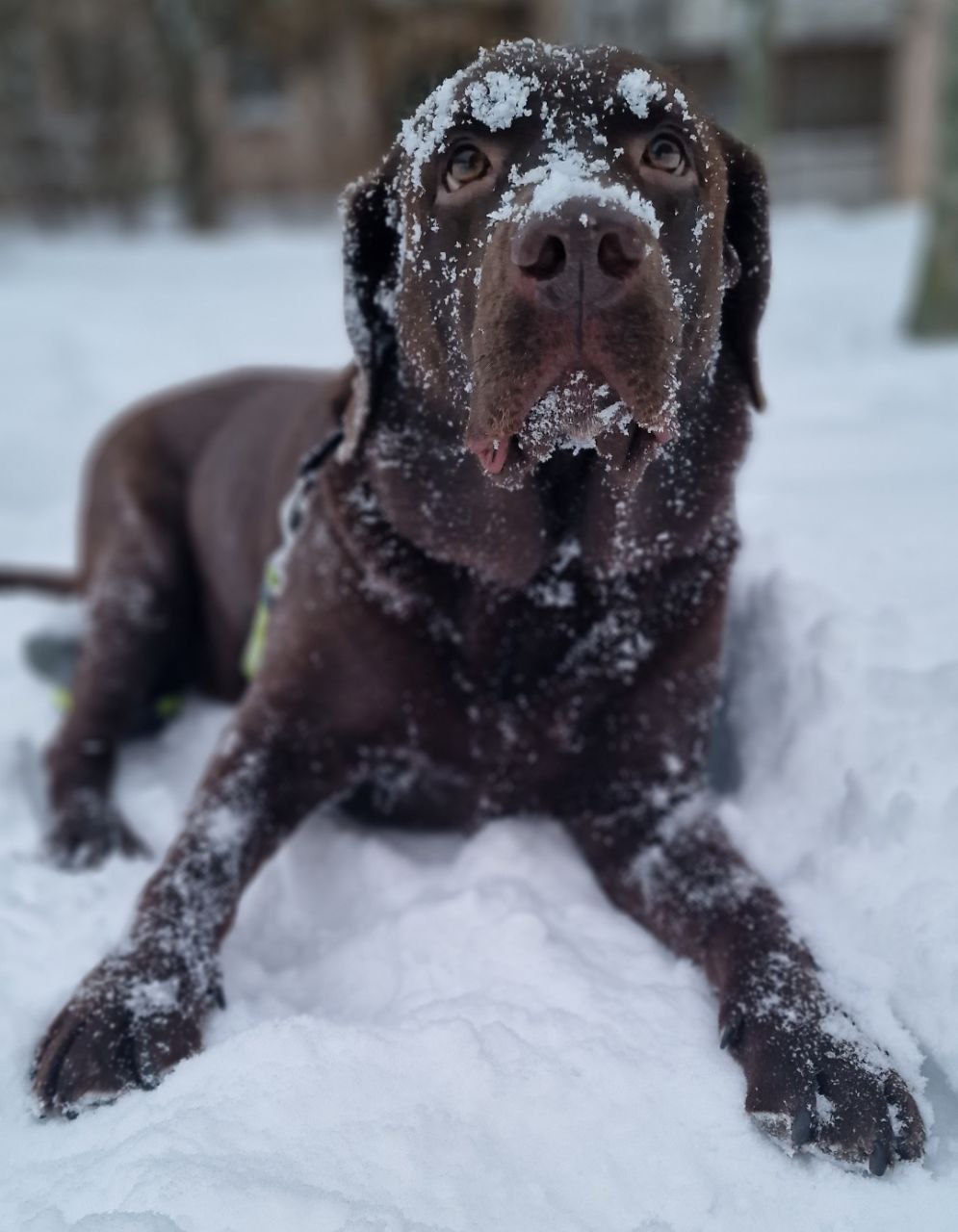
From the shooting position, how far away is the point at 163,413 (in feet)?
10.6

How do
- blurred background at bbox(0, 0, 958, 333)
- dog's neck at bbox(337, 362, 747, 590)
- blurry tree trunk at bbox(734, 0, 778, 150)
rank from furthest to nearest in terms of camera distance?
blurred background at bbox(0, 0, 958, 333) < blurry tree trunk at bbox(734, 0, 778, 150) < dog's neck at bbox(337, 362, 747, 590)

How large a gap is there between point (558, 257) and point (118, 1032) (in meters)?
1.23

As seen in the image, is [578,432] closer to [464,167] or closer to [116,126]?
[464,167]

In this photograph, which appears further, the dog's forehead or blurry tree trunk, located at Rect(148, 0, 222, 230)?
blurry tree trunk, located at Rect(148, 0, 222, 230)

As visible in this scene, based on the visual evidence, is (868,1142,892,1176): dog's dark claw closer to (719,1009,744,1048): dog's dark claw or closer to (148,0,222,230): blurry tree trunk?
(719,1009,744,1048): dog's dark claw

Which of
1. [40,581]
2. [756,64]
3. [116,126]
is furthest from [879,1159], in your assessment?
[116,126]

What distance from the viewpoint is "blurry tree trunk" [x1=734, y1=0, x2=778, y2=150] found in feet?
32.7

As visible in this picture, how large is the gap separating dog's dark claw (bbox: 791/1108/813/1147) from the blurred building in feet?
45.7

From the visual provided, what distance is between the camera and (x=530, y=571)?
1.92 meters

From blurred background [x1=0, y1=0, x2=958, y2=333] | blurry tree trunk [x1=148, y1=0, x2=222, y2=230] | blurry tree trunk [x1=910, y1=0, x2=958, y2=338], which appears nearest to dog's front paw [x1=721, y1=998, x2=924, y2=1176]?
blurry tree trunk [x1=910, y1=0, x2=958, y2=338]

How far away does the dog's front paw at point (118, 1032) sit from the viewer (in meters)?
1.49

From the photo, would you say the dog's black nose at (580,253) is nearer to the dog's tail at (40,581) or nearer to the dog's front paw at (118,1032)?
the dog's front paw at (118,1032)

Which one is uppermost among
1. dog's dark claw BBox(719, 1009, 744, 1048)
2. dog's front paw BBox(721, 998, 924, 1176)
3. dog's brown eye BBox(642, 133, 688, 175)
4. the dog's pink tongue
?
dog's brown eye BBox(642, 133, 688, 175)

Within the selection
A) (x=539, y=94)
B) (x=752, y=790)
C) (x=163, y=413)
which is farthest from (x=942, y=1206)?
(x=163, y=413)
